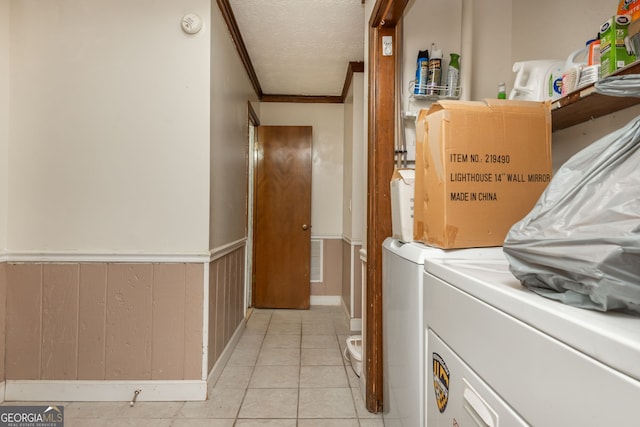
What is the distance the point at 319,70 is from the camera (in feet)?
10.8

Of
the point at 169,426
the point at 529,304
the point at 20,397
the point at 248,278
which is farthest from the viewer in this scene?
the point at 248,278

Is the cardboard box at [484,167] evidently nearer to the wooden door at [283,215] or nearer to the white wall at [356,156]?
the white wall at [356,156]

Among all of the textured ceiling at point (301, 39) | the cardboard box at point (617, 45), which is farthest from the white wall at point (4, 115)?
the cardboard box at point (617, 45)

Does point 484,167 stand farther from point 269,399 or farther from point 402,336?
point 269,399

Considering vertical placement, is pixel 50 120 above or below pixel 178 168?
above

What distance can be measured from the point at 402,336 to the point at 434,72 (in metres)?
1.26

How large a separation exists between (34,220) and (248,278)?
7.15ft

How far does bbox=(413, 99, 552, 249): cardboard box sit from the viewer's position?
1.03 metres

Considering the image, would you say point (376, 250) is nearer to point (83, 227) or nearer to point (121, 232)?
point (121, 232)

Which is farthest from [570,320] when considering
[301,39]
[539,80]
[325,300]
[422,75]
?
[325,300]

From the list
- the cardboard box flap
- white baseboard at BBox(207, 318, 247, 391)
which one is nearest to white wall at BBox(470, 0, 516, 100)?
the cardboard box flap

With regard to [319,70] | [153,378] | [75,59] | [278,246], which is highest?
[319,70]

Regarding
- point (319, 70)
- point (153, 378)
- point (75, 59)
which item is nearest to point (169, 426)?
point (153, 378)

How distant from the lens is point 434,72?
1662 millimetres
